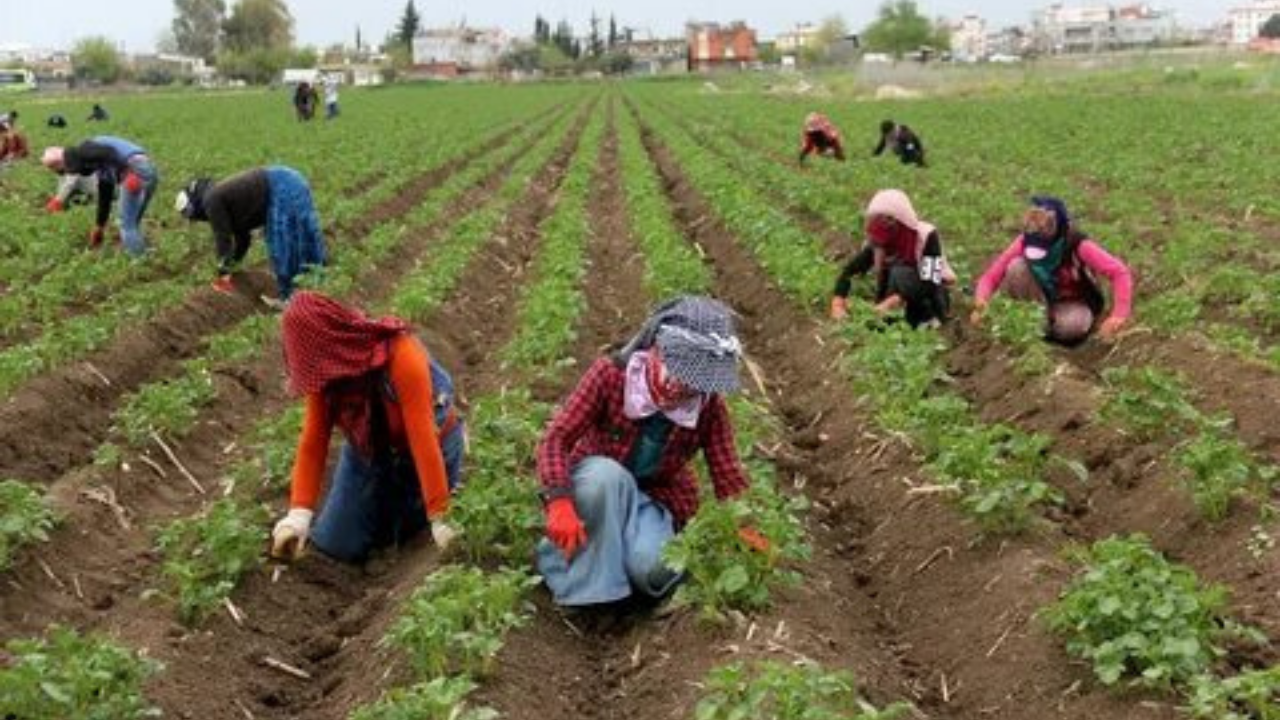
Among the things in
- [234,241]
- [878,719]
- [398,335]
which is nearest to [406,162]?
[234,241]

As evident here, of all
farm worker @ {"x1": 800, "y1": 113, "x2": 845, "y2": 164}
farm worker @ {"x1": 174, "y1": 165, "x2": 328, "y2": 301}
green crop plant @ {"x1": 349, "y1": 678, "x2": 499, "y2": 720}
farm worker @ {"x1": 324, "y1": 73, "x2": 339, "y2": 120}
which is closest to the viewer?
green crop plant @ {"x1": 349, "y1": 678, "x2": 499, "y2": 720}

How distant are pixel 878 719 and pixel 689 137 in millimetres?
30905

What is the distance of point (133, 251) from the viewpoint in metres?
14.3

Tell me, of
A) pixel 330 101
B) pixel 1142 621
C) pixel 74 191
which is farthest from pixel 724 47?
pixel 1142 621

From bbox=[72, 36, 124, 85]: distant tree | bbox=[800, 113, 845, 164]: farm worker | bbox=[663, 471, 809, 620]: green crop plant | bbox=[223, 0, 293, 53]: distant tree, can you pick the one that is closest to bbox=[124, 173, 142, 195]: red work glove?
bbox=[663, 471, 809, 620]: green crop plant

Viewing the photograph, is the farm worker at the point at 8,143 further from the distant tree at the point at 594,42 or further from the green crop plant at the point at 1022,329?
the distant tree at the point at 594,42

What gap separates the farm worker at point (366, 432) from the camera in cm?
605

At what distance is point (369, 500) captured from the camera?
22.2 feet

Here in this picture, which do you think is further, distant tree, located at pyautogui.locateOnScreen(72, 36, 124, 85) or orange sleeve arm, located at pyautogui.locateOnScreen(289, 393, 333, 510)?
distant tree, located at pyautogui.locateOnScreen(72, 36, 124, 85)

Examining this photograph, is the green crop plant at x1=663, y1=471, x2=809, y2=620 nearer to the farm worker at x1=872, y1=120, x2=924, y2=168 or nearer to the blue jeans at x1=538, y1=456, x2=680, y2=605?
the blue jeans at x1=538, y1=456, x2=680, y2=605

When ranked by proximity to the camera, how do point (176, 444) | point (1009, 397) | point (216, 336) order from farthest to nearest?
point (216, 336) < point (1009, 397) < point (176, 444)

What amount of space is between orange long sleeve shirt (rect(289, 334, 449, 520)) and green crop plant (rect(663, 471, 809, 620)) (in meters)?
1.24

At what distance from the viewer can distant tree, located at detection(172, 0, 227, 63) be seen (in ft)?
530

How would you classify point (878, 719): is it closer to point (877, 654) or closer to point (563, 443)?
point (877, 654)
